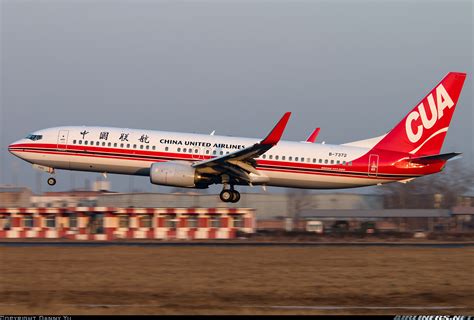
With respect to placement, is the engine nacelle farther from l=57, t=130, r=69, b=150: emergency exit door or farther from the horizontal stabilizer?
the horizontal stabilizer

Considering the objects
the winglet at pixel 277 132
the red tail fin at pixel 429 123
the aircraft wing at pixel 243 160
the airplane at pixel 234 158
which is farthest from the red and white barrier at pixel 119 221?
the red tail fin at pixel 429 123

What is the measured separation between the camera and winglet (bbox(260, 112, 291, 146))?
32.5 metres

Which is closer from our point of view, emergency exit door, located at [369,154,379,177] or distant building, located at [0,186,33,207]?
emergency exit door, located at [369,154,379,177]

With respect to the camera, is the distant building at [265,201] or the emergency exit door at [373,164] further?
the distant building at [265,201]

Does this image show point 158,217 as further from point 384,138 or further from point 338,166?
point 384,138

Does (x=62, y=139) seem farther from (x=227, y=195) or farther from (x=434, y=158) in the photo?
(x=434, y=158)

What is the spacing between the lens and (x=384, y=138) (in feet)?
120

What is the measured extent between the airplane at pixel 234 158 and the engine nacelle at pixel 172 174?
55mm

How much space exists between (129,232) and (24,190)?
39309 mm

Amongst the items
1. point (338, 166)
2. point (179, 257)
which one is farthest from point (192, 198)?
point (179, 257)

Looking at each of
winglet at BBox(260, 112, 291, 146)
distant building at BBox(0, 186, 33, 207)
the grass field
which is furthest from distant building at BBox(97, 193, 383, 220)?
the grass field

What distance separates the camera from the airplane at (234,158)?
3512 cm

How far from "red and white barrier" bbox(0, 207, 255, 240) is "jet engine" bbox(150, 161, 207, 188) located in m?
3.89

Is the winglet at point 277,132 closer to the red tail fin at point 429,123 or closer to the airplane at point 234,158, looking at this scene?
the airplane at point 234,158
